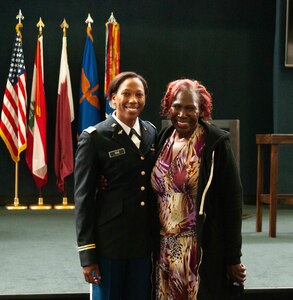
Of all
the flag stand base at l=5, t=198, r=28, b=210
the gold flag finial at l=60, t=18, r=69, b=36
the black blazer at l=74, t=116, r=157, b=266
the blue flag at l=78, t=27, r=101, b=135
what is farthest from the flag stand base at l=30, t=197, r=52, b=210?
the black blazer at l=74, t=116, r=157, b=266

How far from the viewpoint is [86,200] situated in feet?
6.62

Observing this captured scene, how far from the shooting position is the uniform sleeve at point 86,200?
6.60 feet

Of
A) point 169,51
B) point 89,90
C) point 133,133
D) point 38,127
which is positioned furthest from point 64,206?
point 133,133

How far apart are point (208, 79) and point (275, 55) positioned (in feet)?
2.62

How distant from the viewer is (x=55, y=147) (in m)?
5.99

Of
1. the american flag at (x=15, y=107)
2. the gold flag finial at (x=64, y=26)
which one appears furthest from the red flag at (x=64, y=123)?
the american flag at (x=15, y=107)

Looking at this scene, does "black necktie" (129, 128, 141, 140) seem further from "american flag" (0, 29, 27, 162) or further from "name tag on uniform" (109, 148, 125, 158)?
"american flag" (0, 29, 27, 162)

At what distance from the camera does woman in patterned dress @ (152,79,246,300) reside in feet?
6.52

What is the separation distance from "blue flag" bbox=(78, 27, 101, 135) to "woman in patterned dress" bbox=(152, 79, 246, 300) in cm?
394

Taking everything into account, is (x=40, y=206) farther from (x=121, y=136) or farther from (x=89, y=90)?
(x=121, y=136)

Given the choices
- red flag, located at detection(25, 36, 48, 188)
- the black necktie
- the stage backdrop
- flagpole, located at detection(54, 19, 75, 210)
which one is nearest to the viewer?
the black necktie

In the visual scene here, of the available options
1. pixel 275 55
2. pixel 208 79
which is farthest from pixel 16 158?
pixel 275 55

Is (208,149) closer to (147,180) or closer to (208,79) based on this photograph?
(147,180)

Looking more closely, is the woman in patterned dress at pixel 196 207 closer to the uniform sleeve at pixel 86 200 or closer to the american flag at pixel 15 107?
the uniform sleeve at pixel 86 200
